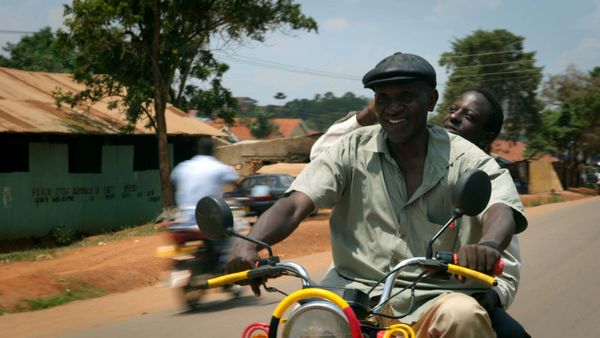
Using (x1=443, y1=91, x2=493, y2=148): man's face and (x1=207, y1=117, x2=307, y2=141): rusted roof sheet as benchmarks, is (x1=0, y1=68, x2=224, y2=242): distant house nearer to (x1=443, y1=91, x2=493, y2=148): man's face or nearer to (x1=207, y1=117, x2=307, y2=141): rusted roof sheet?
(x1=443, y1=91, x2=493, y2=148): man's face

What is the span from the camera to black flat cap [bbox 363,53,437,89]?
314cm

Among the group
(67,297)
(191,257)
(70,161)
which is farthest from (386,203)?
(70,161)

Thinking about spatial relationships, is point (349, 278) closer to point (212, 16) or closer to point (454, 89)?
point (212, 16)

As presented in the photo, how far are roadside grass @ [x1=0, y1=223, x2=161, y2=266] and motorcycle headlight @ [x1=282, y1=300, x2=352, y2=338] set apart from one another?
13.8m

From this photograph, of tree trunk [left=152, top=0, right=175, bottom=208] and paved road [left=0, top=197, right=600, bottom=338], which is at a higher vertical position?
tree trunk [left=152, top=0, right=175, bottom=208]

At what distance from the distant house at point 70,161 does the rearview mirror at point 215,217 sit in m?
14.8

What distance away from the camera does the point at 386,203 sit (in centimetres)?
329

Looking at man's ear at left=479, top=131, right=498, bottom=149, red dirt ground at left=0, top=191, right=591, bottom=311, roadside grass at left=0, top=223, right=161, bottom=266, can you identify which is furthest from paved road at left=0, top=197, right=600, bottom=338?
roadside grass at left=0, top=223, right=161, bottom=266

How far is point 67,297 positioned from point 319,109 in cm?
8752

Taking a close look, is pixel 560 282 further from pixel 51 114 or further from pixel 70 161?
pixel 70 161

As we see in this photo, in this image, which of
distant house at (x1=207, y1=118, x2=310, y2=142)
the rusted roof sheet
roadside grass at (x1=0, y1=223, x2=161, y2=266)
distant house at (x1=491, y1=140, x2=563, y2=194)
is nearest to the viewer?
roadside grass at (x1=0, y1=223, x2=161, y2=266)

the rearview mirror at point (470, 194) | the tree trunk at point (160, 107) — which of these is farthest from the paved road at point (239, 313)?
the tree trunk at point (160, 107)

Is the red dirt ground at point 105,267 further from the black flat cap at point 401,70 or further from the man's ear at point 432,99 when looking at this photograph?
the black flat cap at point 401,70

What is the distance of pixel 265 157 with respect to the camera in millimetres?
30516
